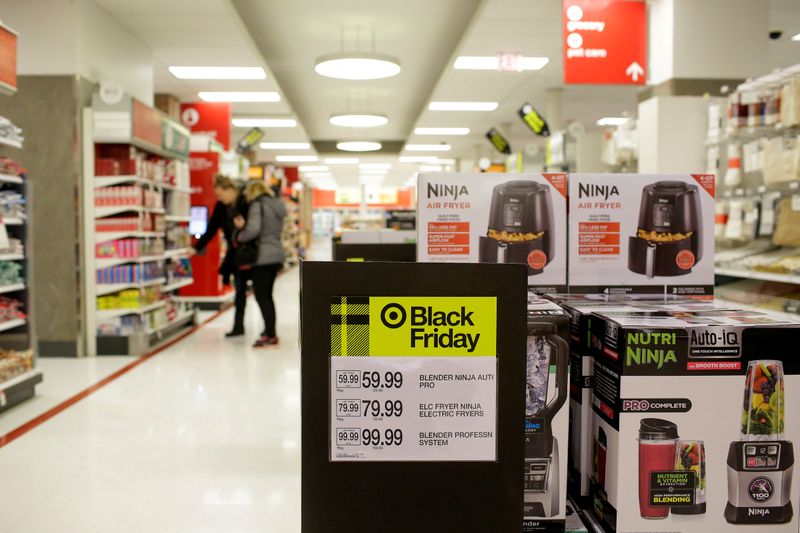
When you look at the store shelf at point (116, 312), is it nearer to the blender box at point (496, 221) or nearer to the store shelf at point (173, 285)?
the store shelf at point (173, 285)

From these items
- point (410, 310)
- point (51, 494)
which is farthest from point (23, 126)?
point (410, 310)

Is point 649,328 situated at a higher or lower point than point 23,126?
lower

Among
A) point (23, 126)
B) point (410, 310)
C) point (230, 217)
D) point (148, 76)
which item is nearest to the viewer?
point (410, 310)

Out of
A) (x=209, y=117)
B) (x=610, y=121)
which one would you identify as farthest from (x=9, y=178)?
(x=610, y=121)

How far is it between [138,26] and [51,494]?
562 centimetres

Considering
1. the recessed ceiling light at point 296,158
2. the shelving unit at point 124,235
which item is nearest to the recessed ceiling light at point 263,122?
the shelving unit at point 124,235

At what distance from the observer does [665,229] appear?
1.77 metres

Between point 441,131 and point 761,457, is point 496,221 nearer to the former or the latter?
point 761,457

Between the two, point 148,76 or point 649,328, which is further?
point 148,76

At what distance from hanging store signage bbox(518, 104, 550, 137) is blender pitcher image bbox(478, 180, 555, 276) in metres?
9.76

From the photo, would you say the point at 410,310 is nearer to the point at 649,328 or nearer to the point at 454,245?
the point at 649,328

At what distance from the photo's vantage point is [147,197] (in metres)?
7.02

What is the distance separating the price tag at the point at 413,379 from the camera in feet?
3.76

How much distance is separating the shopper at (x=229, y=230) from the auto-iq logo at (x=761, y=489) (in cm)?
639
